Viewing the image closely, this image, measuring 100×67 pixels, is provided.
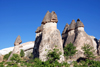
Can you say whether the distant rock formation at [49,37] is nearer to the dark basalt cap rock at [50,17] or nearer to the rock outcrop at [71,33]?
the dark basalt cap rock at [50,17]

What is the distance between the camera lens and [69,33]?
21453 mm

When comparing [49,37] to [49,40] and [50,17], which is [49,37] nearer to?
[49,40]

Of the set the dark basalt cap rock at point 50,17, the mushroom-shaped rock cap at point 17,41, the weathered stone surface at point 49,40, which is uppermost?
the dark basalt cap rock at point 50,17

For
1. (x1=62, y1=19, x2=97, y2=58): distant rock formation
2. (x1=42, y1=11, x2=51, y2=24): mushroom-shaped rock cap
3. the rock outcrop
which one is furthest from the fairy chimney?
the rock outcrop

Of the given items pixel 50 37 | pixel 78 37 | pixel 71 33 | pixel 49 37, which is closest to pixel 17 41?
pixel 49 37

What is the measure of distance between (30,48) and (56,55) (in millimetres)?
22374

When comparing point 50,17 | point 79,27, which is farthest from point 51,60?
point 79,27

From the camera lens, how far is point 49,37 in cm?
→ 1334

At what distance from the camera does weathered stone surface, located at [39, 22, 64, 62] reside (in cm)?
1257

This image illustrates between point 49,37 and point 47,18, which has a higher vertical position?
point 47,18

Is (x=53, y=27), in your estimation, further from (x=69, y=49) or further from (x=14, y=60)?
(x=14, y=60)

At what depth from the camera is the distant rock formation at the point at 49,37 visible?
1261cm

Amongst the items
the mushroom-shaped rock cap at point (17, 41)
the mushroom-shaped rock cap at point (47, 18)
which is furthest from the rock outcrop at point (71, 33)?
the mushroom-shaped rock cap at point (17, 41)

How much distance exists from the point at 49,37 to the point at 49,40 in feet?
1.34
